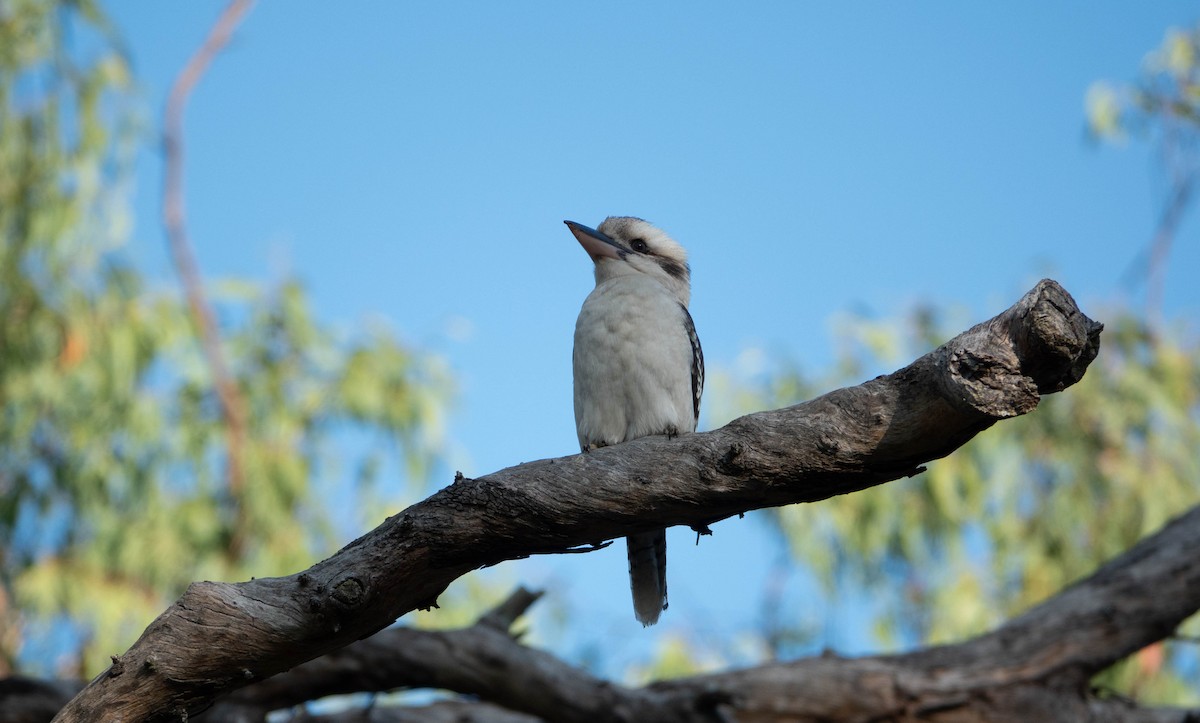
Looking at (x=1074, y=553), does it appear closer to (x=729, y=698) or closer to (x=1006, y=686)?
(x=1006, y=686)

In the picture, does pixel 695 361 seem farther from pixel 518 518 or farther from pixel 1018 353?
pixel 1018 353

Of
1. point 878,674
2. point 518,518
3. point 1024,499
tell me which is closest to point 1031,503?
point 1024,499

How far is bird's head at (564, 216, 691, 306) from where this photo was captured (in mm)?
3936

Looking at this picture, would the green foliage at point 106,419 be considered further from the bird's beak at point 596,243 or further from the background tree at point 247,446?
the bird's beak at point 596,243

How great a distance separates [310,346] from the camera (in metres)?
7.00

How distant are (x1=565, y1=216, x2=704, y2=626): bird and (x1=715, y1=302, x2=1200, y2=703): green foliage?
3.44 m

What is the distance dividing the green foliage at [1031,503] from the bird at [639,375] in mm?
3440

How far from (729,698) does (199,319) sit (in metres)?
4.36

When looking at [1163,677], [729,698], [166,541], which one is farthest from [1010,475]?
[166,541]

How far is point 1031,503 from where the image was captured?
267 inches

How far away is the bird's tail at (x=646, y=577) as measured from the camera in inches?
130

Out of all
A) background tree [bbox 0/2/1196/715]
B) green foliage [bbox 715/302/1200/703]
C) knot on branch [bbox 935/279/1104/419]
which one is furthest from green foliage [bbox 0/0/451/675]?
knot on branch [bbox 935/279/1104/419]

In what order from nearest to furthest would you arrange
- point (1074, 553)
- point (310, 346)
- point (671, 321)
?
point (671, 321) → point (1074, 553) → point (310, 346)

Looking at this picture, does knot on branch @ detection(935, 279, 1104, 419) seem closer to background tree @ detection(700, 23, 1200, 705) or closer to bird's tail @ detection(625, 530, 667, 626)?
bird's tail @ detection(625, 530, 667, 626)
